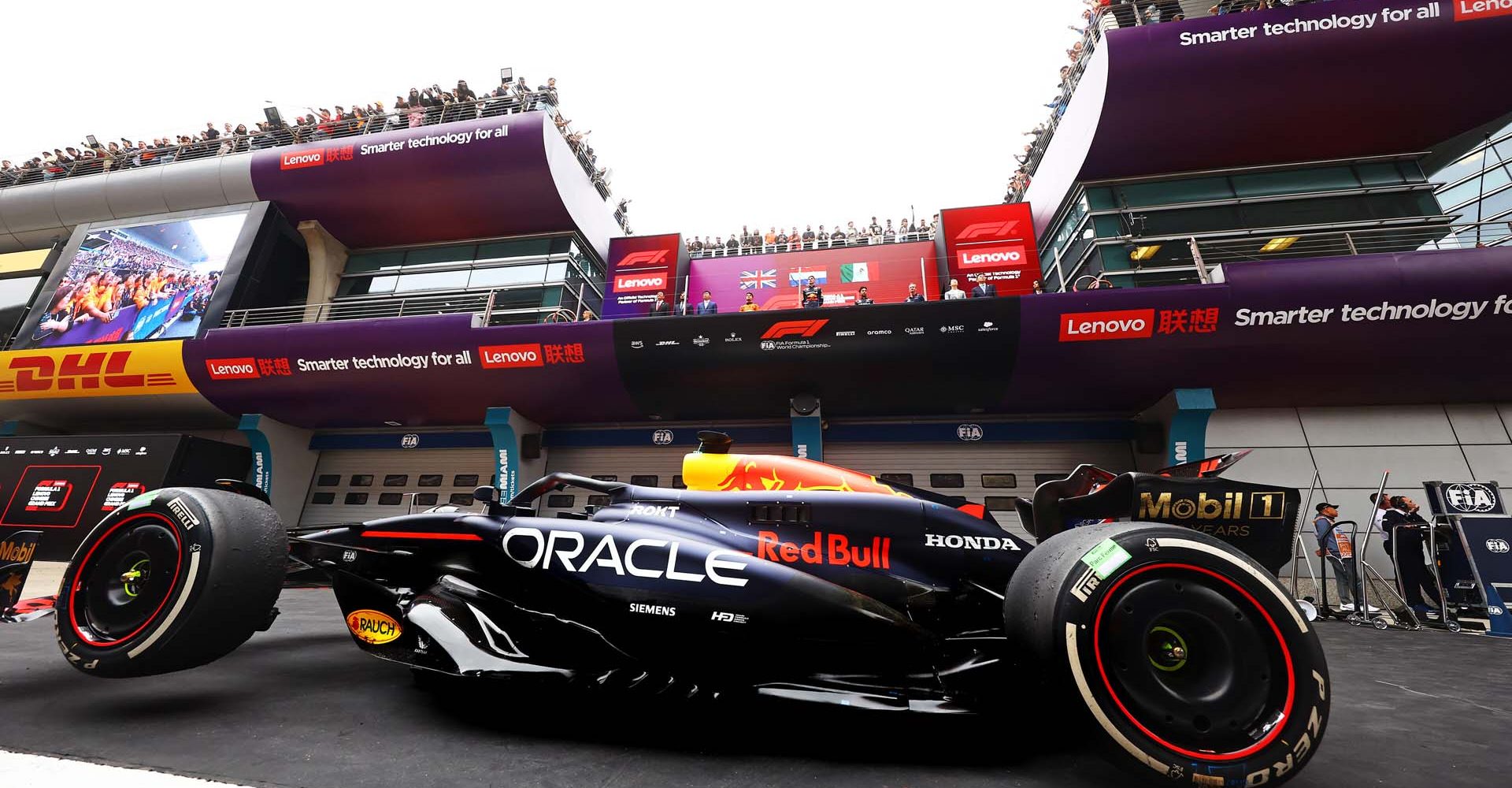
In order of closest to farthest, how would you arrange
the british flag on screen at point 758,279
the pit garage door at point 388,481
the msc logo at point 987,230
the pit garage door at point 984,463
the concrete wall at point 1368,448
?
the concrete wall at point 1368,448 → the pit garage door at point 984,463 → the pit garage door at point 388,481 → the msc logo at point 987,230 → the british flag on screen at point 758,279

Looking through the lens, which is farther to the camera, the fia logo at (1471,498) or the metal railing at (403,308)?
the metal railing at (403,308)

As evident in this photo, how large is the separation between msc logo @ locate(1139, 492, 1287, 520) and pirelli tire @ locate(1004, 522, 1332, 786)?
4.91ft

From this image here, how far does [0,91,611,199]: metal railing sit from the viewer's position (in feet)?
46.8

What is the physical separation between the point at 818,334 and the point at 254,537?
7.51m

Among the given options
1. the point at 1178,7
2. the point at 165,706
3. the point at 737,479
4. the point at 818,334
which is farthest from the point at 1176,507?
the point at 1178,7

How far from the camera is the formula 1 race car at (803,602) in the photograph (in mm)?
1644

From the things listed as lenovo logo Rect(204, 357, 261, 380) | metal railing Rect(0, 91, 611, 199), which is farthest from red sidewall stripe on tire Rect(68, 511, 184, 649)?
metal railing Rect(0, 91, 611, 199)

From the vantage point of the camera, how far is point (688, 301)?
13453 millimetres

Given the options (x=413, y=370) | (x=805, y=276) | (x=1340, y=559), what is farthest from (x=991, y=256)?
(x=413, y=370)

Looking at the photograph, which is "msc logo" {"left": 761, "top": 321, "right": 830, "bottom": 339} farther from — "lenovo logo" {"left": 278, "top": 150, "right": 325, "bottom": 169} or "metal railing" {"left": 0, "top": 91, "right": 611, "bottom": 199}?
"lenovo logo" {"left": 278, "top": 150, "right": 325, "bottom": 169}

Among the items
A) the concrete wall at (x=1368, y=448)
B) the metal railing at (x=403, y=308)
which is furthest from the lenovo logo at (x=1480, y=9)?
the metal railing at (x=403, y=308)

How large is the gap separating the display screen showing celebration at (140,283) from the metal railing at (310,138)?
2.60 metres

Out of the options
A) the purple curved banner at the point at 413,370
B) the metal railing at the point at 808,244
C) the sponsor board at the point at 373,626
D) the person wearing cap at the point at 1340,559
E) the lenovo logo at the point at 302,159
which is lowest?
the sponsor board at the point at 373,626

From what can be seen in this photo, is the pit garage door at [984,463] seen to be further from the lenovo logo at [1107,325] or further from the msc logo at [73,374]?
the msc logo at [73,374]
